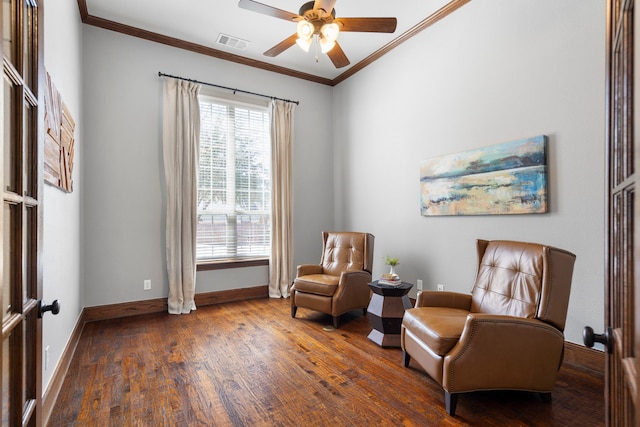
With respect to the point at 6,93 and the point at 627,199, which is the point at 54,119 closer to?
the point at 6,93

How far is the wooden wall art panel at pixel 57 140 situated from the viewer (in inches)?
76.9

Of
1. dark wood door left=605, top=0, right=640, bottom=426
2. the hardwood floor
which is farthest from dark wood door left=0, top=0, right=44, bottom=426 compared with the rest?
dark wood door left=605, top=0, right=640, bottom=426

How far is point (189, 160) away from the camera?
405 centimetres

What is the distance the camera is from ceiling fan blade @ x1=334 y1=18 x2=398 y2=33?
8.47 feet

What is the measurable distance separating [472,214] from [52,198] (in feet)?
11.3

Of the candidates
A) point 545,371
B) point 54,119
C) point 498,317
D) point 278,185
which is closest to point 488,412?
point 545,371

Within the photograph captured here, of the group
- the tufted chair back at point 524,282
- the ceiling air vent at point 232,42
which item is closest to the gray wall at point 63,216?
the ceiling air vent at point 232,42

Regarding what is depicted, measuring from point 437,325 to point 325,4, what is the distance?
2.34m

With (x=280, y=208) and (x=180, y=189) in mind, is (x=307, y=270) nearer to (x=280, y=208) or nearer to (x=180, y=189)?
(x=280, y=208)

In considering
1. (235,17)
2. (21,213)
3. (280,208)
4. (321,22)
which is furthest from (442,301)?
(235,17)

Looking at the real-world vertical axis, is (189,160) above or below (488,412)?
above

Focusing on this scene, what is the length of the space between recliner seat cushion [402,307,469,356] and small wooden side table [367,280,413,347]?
1.54 ft

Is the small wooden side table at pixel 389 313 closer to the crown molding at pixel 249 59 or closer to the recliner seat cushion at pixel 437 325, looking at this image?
the recliner seat cushion at pixel 437 325

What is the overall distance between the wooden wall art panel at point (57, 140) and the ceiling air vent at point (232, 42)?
2.03m
